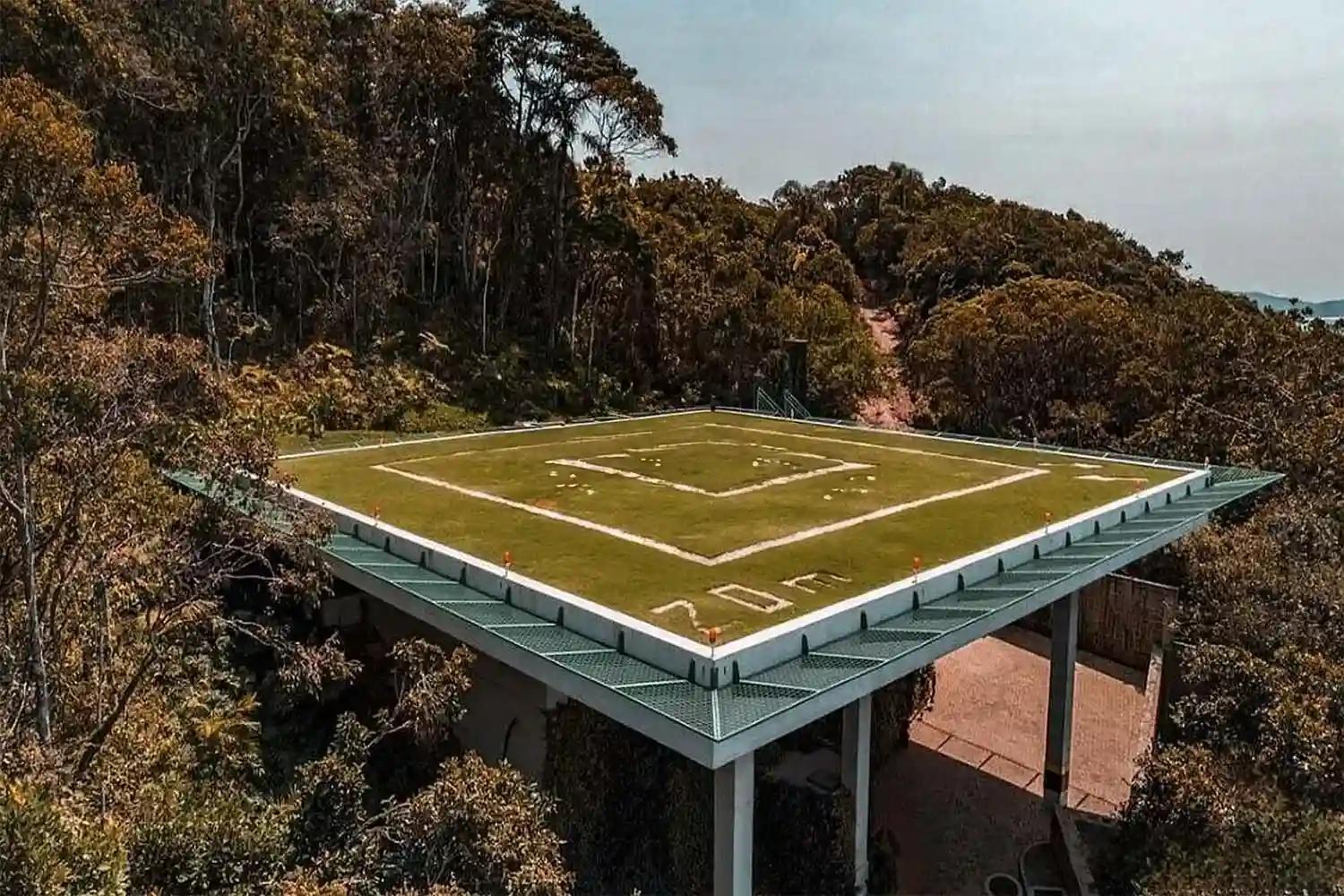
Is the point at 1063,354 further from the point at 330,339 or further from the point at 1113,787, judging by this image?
the point at 330,339

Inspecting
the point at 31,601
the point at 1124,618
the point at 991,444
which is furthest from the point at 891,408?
the point at 31,601

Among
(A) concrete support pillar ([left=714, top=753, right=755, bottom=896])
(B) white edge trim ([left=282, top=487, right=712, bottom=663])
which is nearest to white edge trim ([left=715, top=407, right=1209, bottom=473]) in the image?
(B) white edge trim ([left=282, top=487, right=712, bottom=663])

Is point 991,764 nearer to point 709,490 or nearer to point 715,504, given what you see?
point 715,504

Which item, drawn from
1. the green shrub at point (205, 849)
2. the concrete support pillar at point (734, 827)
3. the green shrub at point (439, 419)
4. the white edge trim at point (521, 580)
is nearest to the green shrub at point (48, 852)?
the green shrub at point (205, 849)

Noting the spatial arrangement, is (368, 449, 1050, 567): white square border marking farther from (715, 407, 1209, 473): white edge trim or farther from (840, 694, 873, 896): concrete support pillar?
(840, 694, 873, 896): concrete support pillar

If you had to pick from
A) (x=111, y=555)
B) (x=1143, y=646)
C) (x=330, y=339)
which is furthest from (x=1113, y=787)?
(x=330, y=339)
